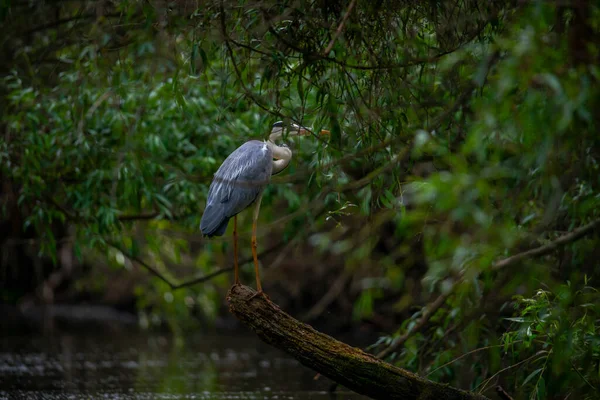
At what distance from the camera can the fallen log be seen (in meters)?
4.43

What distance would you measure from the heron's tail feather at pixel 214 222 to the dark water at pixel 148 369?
71.1 inches

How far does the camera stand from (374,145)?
4.14 meters

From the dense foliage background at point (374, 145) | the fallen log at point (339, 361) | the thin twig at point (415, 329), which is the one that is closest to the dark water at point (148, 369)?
the thin twig at point (415, 329)

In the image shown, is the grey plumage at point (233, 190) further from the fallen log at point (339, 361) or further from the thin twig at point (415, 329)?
the thin twig at point (415, 329)

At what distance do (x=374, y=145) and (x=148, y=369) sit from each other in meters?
4.99

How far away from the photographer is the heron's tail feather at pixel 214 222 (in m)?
5.29

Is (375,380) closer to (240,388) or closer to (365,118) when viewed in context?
(365,118)

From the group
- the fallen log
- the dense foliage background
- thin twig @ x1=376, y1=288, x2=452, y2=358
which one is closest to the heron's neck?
the dense foliage background

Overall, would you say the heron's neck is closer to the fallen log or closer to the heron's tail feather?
the heron's tail feather

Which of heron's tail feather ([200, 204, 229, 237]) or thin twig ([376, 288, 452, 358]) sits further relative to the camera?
thin twig ([376, 288, 452, 358])

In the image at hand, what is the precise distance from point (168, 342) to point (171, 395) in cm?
479

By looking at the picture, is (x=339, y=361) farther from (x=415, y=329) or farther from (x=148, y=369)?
(x=148, y=369)

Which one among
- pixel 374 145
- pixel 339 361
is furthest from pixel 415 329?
pixel 374 145

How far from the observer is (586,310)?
3830 millimetres
